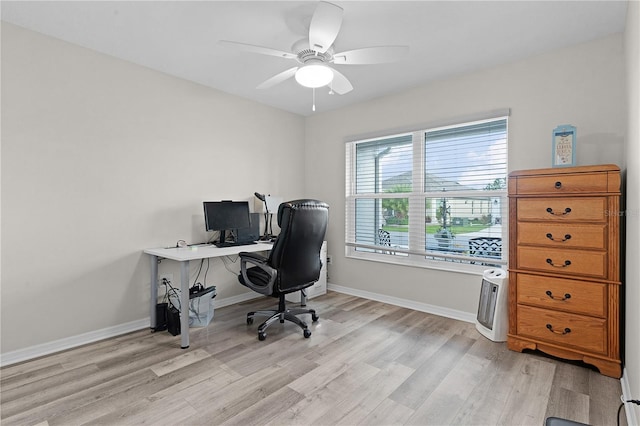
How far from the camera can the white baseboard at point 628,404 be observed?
5.16ft

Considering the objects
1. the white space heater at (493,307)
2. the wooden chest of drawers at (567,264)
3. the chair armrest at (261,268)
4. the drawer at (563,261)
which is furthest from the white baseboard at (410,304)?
the chair armrest at (261,268)

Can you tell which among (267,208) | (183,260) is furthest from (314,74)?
(267,208)

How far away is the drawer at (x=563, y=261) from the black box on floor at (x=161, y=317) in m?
3.09

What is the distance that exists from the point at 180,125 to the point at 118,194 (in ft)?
3.09

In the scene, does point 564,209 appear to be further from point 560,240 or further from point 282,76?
point 282,76

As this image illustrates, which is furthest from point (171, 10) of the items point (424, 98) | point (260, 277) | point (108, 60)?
point (424, 98)

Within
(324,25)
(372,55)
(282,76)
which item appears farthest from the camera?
(282,76)

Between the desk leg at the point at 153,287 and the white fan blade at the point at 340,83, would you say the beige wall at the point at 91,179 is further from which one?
the white fan blade at the point at 340,83

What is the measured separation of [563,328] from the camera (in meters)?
2.28

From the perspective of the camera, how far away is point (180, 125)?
3299 mm

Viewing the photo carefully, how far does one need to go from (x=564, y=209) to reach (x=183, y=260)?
9.54 ft

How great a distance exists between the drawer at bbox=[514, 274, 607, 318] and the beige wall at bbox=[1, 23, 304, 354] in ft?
9.82

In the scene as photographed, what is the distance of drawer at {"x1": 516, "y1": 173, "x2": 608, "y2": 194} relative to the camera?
216 centimetres

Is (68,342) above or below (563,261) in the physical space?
below
